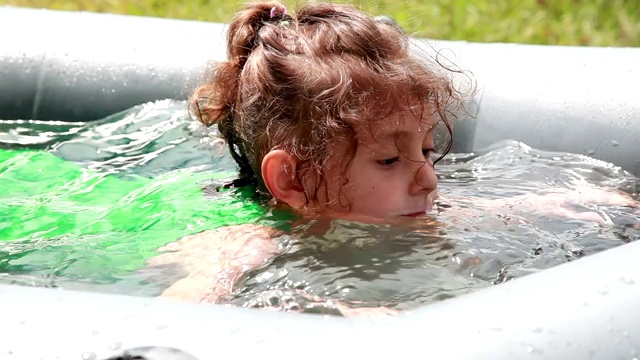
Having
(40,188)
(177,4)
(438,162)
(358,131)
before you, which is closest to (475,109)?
(438,162)

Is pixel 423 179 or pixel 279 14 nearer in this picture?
pixel 423 179

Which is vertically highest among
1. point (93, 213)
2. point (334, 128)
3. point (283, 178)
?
point (334, 128)

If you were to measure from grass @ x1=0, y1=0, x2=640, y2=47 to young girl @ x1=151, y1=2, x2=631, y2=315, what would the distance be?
1653 millimetres

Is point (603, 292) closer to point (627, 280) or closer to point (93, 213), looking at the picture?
point (627, 280)

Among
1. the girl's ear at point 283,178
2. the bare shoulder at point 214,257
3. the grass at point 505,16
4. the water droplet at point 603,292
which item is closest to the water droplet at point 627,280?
the water droplet at point 603,292

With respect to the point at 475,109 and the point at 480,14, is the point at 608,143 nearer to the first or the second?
the point at 475,109

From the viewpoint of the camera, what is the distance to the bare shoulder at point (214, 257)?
1.60 m

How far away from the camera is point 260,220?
1922 millimetres

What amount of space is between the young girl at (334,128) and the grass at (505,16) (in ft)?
5.42

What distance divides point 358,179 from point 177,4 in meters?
2.38

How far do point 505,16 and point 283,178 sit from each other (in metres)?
2.15

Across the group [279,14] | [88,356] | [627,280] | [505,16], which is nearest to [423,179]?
[279,14]

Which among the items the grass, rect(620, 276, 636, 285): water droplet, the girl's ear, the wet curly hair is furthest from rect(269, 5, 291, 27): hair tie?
the grass

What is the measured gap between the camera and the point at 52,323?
1180 mm
